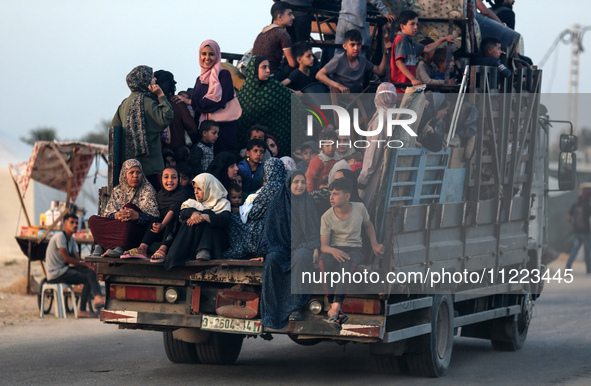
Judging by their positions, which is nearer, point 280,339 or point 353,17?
point 353,17

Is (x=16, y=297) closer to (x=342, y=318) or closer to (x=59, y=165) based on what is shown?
(x=59, y=165)

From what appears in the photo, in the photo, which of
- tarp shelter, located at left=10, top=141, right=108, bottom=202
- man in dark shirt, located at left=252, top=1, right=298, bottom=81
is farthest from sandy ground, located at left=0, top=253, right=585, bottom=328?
man in dark shirt, located at left=252, top=1, right=298, bottom=81

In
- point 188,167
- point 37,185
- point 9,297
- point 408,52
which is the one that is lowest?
point 9,297

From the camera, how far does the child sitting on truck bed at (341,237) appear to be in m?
6.83

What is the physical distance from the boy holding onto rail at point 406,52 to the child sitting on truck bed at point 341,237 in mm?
2683

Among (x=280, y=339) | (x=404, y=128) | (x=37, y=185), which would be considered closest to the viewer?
(x=404, y=128)

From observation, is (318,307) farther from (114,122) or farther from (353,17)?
(353,17)

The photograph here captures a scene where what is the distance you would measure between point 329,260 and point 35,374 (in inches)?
115

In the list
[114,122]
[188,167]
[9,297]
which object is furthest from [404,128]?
[9,297]

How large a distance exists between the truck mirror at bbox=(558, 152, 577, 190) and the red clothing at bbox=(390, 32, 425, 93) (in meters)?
2.66

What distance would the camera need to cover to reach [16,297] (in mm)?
14914

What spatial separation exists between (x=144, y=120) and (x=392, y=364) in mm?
3102

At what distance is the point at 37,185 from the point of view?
20.8 meters

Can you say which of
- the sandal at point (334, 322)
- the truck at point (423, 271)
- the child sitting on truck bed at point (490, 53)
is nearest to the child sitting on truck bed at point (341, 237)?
the sandal at point (334, 322)
